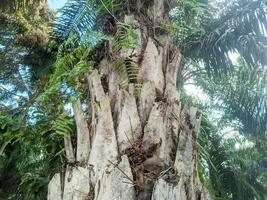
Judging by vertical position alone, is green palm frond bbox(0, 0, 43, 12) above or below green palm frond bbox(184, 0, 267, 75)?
above

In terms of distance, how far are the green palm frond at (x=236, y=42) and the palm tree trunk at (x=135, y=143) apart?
2.01 m

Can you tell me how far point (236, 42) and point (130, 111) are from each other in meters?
2.70

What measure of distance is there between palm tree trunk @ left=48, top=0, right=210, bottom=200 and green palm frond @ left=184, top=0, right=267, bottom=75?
2.01m

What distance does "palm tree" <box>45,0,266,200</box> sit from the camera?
6.46ft

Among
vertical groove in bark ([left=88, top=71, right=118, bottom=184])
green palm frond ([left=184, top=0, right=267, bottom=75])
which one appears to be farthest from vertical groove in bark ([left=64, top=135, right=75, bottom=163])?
green palm frond ([left=184, top=0, right=267, bottom=75])

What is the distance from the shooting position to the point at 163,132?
2.20m

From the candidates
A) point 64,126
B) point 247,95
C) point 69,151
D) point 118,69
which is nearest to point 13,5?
point 118,69

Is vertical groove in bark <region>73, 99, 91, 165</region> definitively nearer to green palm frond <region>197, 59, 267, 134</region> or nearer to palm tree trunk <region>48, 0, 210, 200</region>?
palm tree trunk <region>48, 0, 210, 200</region>

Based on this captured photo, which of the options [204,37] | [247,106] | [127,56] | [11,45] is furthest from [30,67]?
[127,56]

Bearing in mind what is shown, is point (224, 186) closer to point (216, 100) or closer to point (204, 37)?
point (216, 100)

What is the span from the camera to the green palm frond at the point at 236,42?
4574 mm

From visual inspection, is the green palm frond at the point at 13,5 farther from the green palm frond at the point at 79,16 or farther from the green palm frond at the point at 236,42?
the green palm frond at the point at 236,42

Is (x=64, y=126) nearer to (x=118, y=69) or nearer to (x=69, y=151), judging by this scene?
(x=69, y=151)

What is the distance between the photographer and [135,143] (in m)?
2.15
